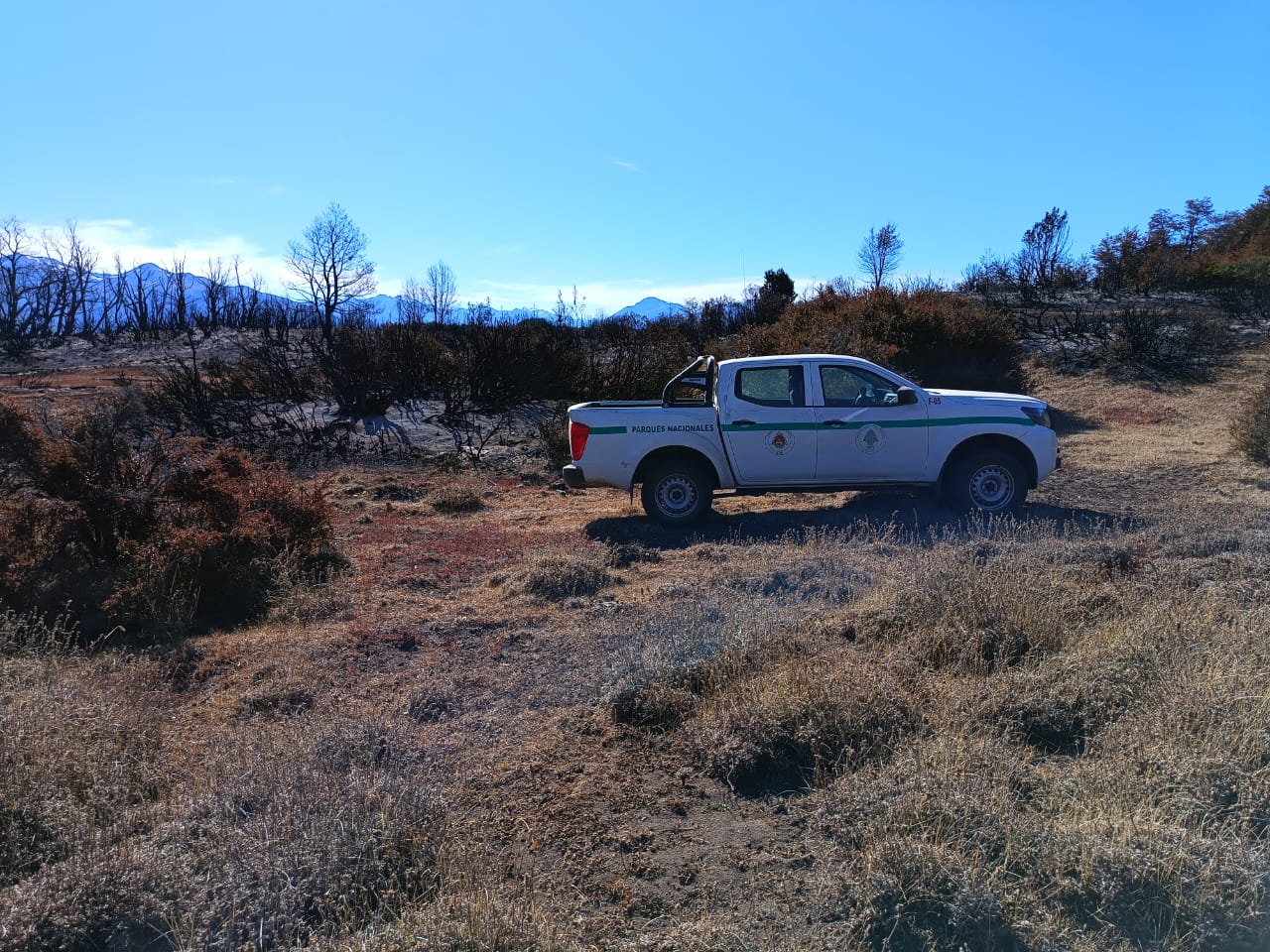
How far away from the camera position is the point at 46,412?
8.63 m

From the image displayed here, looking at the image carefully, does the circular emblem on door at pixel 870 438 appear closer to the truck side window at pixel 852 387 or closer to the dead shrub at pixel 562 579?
the truck side window at pixel 852 387

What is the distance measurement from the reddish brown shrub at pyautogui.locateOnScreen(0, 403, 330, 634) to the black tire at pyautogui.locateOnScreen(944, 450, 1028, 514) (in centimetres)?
678

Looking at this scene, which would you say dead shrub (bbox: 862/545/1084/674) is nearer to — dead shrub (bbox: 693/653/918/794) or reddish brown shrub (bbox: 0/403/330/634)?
dead shrub (bbox: 693/653/918/794)

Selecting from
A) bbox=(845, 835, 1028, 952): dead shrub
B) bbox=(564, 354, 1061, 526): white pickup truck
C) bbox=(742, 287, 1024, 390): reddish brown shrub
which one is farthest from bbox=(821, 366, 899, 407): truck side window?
bbox=(742, 287, 1024, 390): reddish brown shrub

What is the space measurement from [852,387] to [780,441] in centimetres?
102

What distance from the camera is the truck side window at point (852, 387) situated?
388 inches

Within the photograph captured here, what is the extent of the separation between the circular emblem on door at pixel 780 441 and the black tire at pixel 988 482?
1780 mm

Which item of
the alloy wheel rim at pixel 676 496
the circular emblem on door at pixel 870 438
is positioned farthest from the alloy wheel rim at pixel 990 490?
the alloy wheel rim at pixel 676 496

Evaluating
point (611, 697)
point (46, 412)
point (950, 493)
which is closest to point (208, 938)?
point (611, 697)

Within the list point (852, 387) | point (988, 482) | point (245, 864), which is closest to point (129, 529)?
point (245, 864)

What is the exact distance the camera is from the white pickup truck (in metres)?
9.73

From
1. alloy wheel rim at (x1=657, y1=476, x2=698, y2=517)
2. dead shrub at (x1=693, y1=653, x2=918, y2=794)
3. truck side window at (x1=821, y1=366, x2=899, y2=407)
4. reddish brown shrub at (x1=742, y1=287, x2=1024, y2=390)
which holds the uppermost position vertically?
reddish brown shrub at (x1=742, y1=287, x2=1024, y2=390)

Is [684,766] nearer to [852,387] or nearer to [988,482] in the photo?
[852,387]

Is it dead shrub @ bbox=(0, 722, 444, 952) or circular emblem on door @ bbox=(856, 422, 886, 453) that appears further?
circular emblem on door @ bbox=(856, 422, 886, 453)
